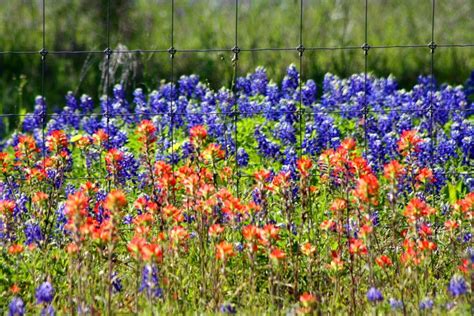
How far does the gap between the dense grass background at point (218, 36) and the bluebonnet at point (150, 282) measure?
5.04 meters

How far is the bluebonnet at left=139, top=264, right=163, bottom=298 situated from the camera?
3.40m

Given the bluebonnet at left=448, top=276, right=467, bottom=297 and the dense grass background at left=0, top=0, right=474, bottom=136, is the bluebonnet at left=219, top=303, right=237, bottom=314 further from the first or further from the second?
the dense grass background at left=0, top=0, right=474, bottom=136

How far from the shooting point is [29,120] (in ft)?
22.0

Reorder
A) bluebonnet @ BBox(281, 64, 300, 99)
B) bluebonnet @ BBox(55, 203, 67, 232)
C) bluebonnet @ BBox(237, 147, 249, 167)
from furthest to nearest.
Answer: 1. bluebonnet @ BBox(281, 64, 300, 99)
2. bluebonnet @ BBox(237, 147, 249, 167)
3. bluebonnet @ BBox(55, 203, 67, 232)

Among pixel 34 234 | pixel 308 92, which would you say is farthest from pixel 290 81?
pixel 34 234

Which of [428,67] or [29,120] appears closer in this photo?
[29,120]

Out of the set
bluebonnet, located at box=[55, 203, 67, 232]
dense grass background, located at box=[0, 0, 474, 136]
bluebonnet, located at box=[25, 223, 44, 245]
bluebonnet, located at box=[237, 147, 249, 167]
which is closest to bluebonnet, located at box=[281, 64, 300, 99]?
bluebonnet, located at box=[237, 147, 249, 167]

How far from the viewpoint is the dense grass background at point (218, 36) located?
923 cm

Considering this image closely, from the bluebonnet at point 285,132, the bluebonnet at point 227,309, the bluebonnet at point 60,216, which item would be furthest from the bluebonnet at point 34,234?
the bluebonnet at point 285,132

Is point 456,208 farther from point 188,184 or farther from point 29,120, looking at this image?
point 29,120

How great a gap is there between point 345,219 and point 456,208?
69 centimetres

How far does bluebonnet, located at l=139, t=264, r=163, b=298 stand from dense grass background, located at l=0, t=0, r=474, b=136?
16.5 ft

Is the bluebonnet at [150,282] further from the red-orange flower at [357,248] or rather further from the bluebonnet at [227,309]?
the red-orange flower at [357,248]

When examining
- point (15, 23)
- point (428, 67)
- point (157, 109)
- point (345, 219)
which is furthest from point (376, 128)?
point (15, 23)
